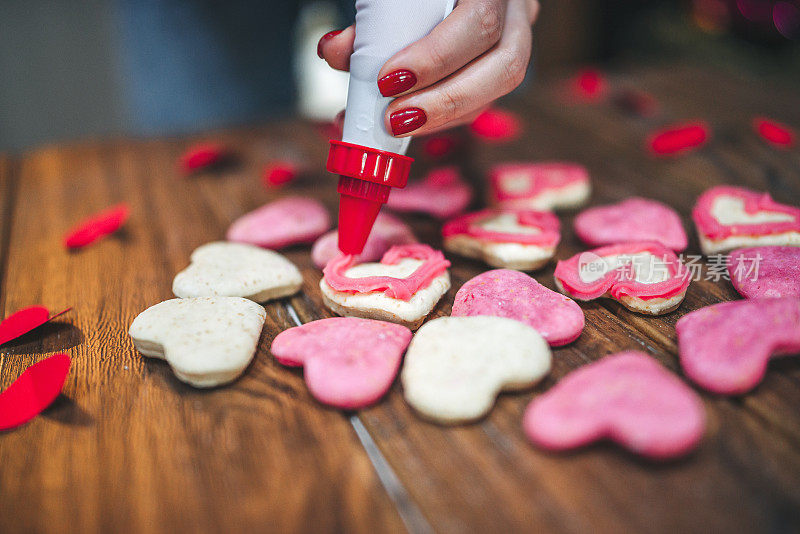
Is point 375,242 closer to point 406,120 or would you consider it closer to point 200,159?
point 406,120

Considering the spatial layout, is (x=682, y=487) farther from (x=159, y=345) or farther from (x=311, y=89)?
(x=311, y=89)

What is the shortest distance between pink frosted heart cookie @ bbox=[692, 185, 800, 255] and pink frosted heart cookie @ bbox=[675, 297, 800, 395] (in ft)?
0.65

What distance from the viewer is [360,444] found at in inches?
22.4

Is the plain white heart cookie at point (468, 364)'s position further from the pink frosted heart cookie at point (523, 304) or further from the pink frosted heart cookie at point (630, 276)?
the pink frosted heart cookie at point (630, 276)

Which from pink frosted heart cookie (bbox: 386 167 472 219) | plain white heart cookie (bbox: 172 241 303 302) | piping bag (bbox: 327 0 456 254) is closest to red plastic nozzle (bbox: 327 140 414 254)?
piping bag (bbox: 327 0 456 254)

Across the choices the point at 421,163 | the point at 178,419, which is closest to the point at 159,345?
the point at 178,419

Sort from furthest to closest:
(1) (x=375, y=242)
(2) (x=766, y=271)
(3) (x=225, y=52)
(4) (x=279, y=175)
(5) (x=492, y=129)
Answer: (3) (x=225, y=52)
(5) (x=492, y=129)
(4) (x=279, y=175)
(1) (x=375, y=242)
(2) (x=766, y=271)

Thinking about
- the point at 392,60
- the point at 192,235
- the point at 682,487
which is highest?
the point at 392,60

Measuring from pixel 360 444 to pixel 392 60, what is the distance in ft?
1.37

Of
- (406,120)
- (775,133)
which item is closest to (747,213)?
(775,133)

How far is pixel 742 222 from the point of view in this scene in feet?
2.81

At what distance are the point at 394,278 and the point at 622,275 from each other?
29 centimetres

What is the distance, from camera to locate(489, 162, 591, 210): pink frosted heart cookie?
992 mm

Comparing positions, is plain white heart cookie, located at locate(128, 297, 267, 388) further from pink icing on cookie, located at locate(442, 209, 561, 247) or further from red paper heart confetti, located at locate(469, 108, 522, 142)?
red paper heart confetti, located at locate(469, 108, 522, 142)
